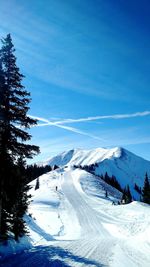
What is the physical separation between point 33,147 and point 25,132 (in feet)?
3.44

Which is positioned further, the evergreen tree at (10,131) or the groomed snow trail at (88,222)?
the groomed snow trail at (88,222)

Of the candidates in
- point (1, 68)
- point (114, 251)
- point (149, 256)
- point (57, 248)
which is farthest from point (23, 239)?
point (1, 68)

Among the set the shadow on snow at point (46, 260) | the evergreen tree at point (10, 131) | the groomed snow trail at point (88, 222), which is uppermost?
the evergreen tree at point (10, 131)

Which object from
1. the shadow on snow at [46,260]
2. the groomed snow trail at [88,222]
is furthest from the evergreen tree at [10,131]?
the groomed snow trail at [88,222]

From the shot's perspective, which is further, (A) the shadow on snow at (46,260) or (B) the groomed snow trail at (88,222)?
(B) the groomed snow trail at (88,222)

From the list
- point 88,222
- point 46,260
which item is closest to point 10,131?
point 46,260

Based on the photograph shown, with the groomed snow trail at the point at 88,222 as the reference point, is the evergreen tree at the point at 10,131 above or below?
above

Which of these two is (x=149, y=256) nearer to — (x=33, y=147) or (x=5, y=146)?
(x=33, y=147)

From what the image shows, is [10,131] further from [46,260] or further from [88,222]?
[88,222]

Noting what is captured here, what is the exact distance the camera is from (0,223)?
16438mm

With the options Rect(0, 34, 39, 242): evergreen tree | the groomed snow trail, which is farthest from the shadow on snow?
the groomed snow trail

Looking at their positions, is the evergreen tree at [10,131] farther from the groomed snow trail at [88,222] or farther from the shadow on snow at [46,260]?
the groomed snow trail at [88,222]

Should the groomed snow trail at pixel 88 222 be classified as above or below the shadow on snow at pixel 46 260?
below

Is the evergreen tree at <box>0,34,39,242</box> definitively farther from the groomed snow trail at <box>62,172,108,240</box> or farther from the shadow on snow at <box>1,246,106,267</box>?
the groomed snow trail at <box>62,172,108,240</box>
